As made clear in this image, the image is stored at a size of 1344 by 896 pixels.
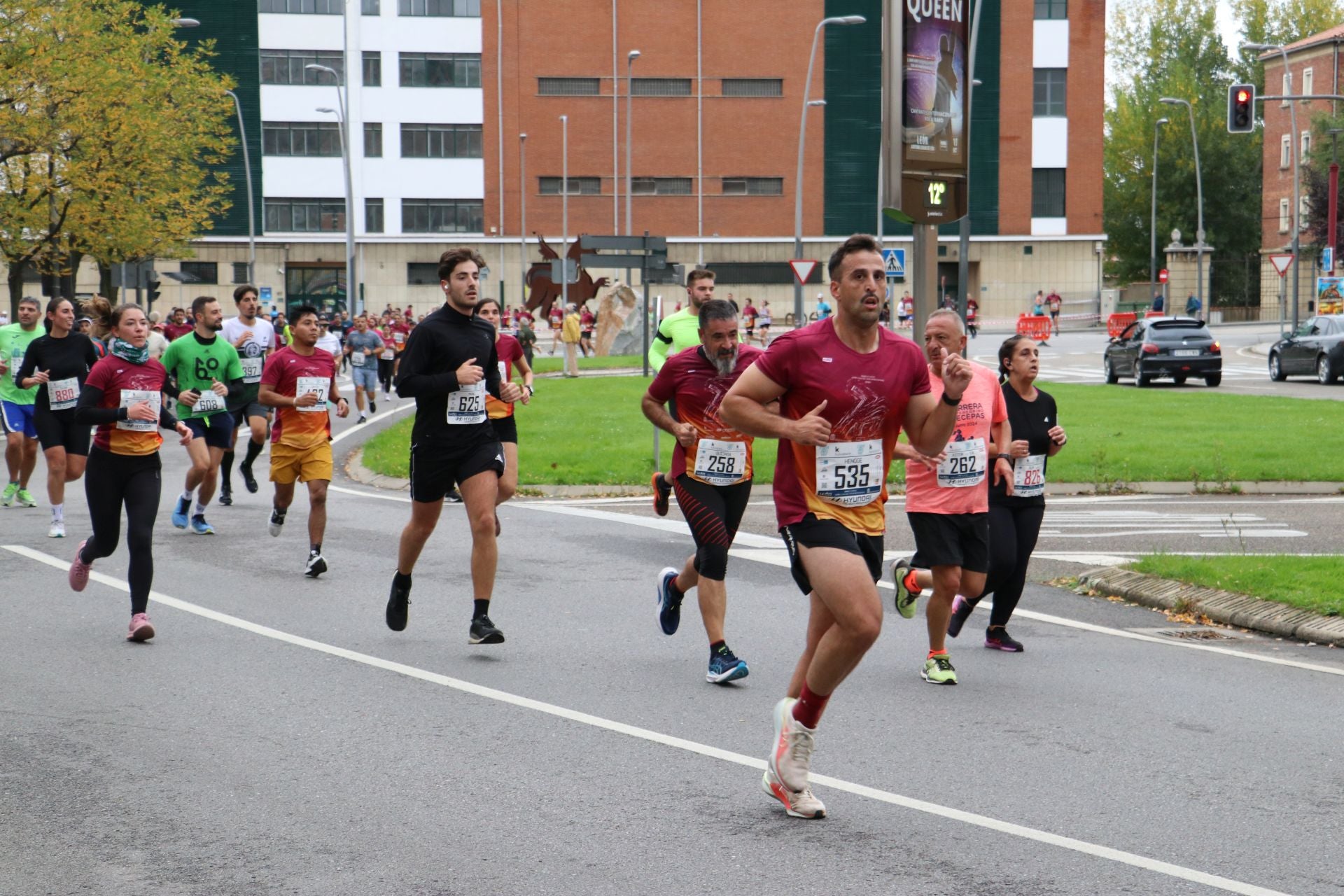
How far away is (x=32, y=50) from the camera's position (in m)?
33.0

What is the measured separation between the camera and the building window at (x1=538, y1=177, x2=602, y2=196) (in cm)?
7519

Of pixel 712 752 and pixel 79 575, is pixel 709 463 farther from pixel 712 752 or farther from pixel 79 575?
pixel 79 575

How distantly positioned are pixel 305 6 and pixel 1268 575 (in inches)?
2757

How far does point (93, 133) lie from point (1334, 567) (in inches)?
1304

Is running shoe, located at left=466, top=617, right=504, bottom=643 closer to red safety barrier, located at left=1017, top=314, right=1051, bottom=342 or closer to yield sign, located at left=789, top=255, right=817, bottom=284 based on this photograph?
yield sign, located at left=789, top=255, right=817, bottom=284

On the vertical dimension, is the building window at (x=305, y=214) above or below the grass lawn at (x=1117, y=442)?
above

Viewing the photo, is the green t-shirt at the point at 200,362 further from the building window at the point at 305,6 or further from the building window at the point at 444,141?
the building window at the point at 305,6

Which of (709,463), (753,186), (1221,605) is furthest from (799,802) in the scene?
(753,186)

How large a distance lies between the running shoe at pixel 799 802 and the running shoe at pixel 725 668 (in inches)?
84.8

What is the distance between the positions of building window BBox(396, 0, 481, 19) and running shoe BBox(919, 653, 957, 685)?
70.9 meters

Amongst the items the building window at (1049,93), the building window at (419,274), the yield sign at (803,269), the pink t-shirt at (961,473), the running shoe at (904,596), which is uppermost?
the building window at (1049,93)

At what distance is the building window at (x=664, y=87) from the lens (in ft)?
245

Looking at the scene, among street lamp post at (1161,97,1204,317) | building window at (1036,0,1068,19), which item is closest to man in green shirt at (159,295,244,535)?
street lamp post at (1161,97,1204,317)

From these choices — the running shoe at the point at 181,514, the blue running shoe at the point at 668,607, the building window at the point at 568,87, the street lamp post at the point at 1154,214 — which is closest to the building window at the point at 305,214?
the building window at the point at 568,87
